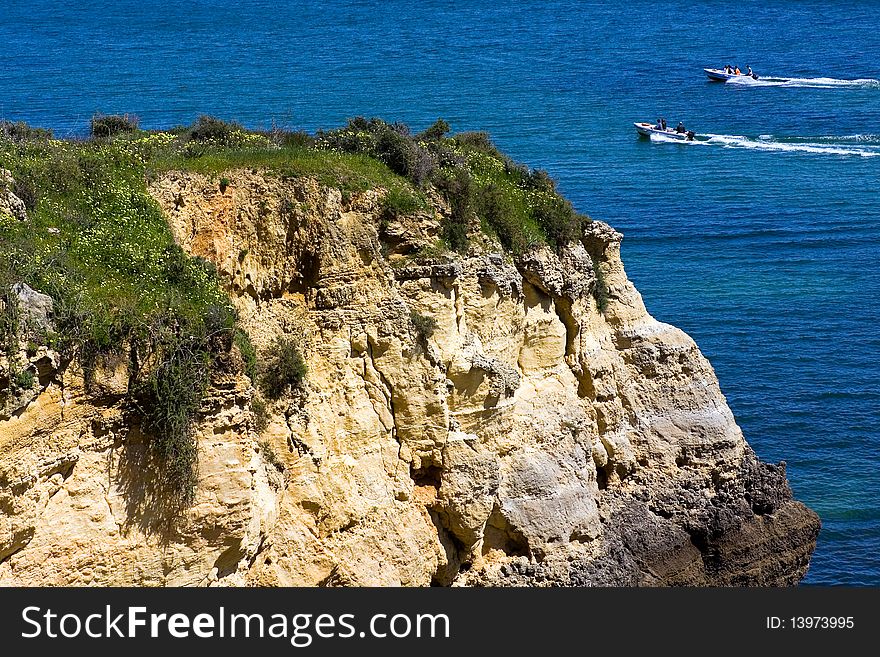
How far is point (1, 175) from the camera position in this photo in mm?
23438

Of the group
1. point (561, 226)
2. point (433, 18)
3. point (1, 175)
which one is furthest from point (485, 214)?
point (433, 18)

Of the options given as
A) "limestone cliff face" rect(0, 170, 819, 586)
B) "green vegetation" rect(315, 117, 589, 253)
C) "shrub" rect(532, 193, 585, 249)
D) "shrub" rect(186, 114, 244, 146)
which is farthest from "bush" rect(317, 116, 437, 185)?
"shrub" rect(532, 193, 585, 249)

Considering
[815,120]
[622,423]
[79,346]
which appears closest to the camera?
[79,346]

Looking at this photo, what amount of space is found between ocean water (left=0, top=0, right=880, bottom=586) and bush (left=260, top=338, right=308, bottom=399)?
16.2 metres

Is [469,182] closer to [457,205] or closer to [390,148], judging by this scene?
[457,205]

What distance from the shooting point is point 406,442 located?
2552 cm

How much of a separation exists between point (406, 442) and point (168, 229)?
6.41 m

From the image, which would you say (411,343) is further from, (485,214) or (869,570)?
(869,570)

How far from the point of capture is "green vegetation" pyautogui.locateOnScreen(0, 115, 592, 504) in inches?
822

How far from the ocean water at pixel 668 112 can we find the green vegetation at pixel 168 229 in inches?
470

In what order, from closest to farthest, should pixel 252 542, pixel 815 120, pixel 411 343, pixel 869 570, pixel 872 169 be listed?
pixel 252 542 < pixel 411 343 < pixel 869 570 < pixel 872 169 < pixel 815 120

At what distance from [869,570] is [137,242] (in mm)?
20815

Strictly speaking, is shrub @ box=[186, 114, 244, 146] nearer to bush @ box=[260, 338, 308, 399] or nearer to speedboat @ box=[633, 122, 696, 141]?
bush @ box=[260, 338, 308, 399]

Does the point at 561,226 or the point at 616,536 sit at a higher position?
the point at 561,226
